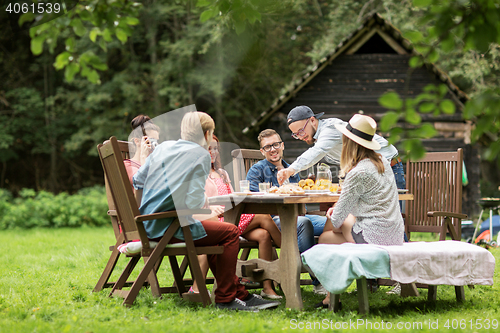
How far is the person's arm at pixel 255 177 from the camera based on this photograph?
4652 millimetres

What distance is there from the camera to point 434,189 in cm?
482

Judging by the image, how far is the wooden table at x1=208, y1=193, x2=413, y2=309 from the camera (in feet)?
11.3

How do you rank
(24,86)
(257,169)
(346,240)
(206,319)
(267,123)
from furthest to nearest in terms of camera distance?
1. (24,86)
2. (267,123)
3. (257,169)
4. (346,240)
5. (206,319)

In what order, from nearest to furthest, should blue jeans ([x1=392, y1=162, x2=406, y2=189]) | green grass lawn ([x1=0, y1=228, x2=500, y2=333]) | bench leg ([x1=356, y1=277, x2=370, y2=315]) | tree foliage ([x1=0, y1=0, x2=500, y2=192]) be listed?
green grass lawn ([x1=0, y1=228, x2=500, y2=333]), bench leg ([x1=356, y1=277, x2=370, y2=315]), blue jeans ([x1=392, y1=162, x2=406, y2=189]), tree foliage ([x1=0, y1=0, x2=500, y2=192])

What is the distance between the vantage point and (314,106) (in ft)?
38.8

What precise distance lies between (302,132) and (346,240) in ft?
4.39

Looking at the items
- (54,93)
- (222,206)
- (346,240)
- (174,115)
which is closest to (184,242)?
(222,206)

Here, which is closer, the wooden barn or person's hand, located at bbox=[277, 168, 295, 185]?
person's hand, located at bbox=[277, 168, 295, 185]

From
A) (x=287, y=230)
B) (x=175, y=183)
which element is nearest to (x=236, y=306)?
(x=287, y=230)

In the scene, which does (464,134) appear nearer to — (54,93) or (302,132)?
(302,132)

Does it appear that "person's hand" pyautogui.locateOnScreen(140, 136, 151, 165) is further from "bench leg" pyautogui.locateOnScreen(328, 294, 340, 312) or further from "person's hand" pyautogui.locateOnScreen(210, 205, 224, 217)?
"bench leg" pyautogui.locateOnScreen(328, 294, 340, 312)

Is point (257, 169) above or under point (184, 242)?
above

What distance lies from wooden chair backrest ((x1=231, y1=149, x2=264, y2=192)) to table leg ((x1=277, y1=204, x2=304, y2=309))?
0.81 metres

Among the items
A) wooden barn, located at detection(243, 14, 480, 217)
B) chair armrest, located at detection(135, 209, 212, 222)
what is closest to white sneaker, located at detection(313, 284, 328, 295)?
chair armrest, located at detection(135, 209, 212, 222)
